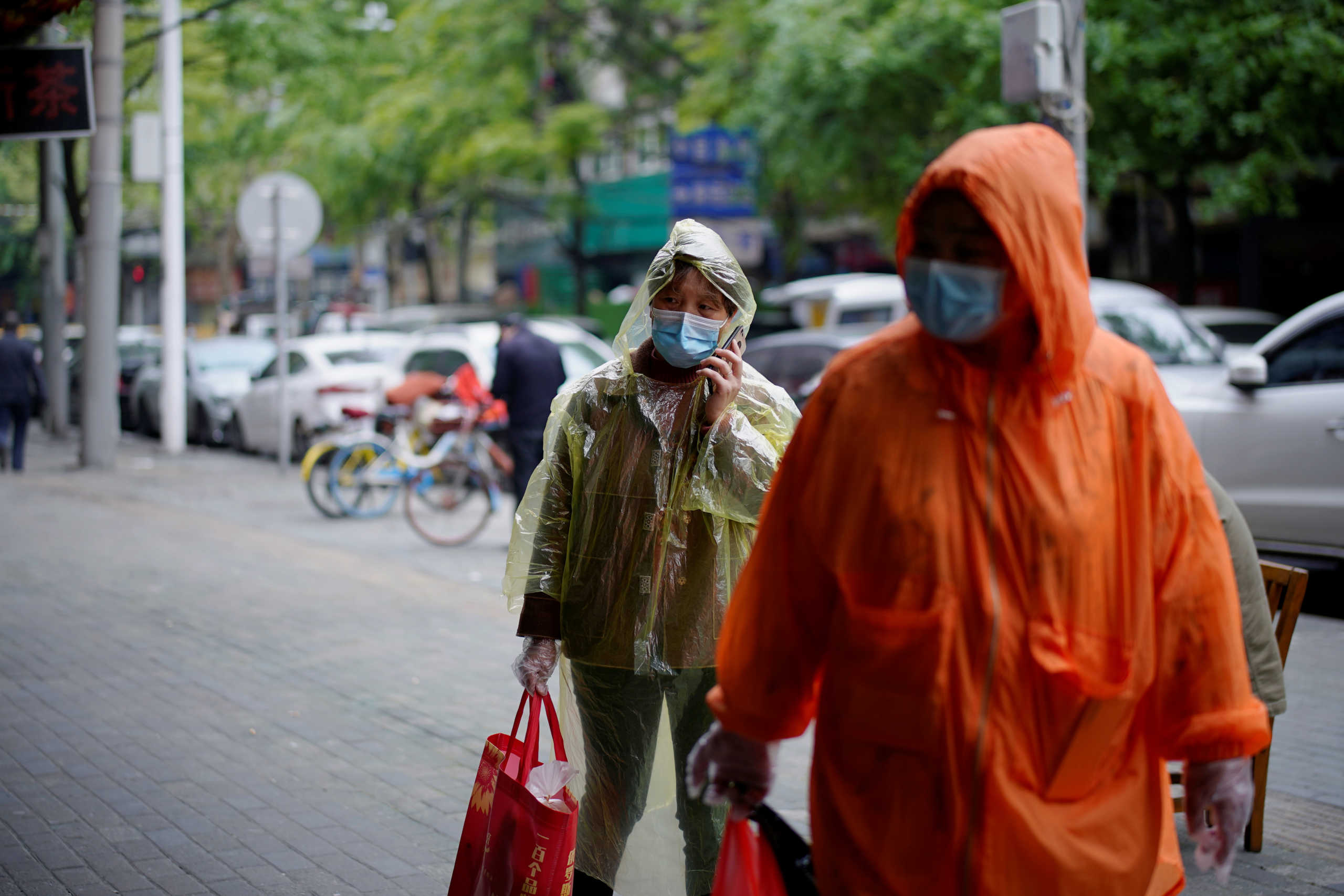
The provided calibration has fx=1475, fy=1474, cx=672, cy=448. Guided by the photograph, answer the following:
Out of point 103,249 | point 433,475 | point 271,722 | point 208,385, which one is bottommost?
point 271,722

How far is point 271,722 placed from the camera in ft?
19.2

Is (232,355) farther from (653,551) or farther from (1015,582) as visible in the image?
(1015,582)

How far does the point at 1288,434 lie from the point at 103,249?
43.0ft

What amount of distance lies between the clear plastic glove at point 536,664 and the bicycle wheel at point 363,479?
31.1 ft

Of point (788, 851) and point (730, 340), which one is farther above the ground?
point (730, 340)

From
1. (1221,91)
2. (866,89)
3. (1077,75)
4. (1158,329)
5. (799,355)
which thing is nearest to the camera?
(1077,75)

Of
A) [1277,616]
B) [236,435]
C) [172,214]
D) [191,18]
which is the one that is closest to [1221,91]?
[191,18]

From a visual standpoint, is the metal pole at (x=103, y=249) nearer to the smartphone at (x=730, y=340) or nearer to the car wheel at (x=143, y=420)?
the car wheel at (x=143, y=420)

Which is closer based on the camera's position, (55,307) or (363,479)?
(363,479)

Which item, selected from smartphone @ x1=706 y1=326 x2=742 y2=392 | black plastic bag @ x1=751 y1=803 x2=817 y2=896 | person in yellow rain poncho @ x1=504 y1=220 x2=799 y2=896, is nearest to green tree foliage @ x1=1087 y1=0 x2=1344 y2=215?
smartphone @ x1=706 y1=326 x2=742 y2=392

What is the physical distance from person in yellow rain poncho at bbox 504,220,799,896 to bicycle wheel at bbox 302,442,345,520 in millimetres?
9685

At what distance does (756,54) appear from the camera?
2406 cm

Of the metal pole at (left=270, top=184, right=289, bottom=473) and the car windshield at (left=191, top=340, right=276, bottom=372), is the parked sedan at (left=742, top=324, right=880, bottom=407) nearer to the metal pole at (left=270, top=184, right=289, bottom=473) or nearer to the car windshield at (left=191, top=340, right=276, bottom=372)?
the metal pole at (left=270, top=184, right=289, bottom=473)

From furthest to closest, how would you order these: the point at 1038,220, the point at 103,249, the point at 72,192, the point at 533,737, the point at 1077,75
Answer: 1. the point at 72,192
2. the point at 103,249
3. the point at 1077,75
4. the point at 533,737
5. the point at 1038,220
